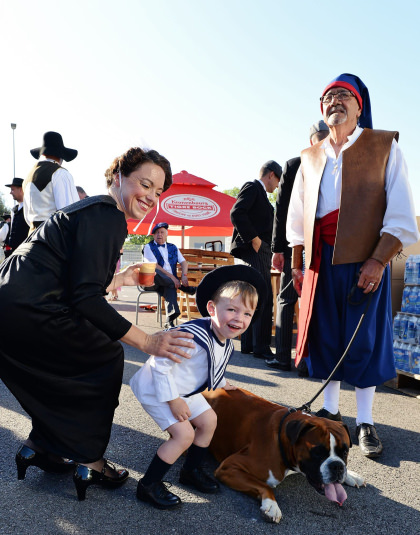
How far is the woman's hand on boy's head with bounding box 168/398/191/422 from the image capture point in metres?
1.97

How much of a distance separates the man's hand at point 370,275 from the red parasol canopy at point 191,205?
6.44m

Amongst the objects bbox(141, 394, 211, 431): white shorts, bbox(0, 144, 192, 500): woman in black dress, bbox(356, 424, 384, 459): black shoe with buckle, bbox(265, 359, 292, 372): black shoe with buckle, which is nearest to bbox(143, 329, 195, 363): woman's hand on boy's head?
bbox(0, 144, 192, 500): woman in black dress

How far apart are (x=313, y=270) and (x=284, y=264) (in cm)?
175

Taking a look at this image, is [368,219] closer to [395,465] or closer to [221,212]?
[395,465]

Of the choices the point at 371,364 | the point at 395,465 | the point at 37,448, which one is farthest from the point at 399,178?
the point at 37,448

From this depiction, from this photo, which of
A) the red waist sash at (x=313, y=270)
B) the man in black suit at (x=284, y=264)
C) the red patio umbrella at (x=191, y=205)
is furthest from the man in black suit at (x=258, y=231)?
the red patio umbrella at (x=191, y=205)

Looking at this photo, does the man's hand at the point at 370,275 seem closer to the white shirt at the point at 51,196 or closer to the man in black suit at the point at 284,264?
the man in black suit at the point at 284,264

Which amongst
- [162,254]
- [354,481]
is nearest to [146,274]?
[354,481]

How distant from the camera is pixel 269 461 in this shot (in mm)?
2016

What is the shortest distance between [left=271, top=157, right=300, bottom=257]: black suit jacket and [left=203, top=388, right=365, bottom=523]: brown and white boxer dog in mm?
2156

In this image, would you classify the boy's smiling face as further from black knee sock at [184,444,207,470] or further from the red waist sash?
the red waist sash

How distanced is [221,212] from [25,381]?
8227 millimetres

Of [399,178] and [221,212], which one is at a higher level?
[221,212]

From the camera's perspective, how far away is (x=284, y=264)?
4625mm
